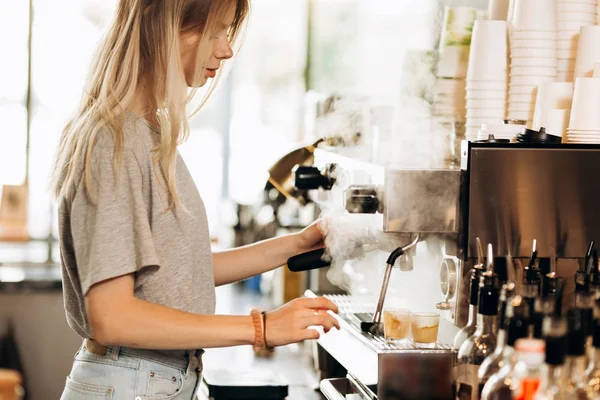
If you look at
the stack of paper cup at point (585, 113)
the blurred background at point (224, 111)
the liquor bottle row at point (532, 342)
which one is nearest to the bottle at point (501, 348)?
the liquor bottle row at point (532, 342)

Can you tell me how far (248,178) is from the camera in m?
6.60

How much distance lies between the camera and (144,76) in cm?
152

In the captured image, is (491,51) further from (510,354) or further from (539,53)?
(510,354)

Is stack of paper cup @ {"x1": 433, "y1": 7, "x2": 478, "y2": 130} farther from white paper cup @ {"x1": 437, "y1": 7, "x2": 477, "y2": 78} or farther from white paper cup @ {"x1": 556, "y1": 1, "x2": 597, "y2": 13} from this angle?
white paper cup @ {"x1": 556, "y1": 1, "x2": 597, "y2": 13}

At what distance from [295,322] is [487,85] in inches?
29.1

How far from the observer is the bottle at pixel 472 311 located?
1280 millimetres

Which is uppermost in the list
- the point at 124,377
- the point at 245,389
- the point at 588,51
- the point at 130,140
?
the point at 588,51

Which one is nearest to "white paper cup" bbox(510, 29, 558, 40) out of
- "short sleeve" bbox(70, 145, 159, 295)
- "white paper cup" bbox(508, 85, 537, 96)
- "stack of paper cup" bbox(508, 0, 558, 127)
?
"stack of paper cup" bbox(508, 0, 558, 127)

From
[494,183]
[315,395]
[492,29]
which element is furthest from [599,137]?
[315,395]

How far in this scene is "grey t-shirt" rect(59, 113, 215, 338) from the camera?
4.58 feet

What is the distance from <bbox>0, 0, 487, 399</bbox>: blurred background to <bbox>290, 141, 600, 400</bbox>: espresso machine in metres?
0.92

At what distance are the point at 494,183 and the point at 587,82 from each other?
12.1 inches

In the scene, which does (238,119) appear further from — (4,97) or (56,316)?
(56,316)

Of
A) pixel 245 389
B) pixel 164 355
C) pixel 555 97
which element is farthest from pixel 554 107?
pixel 245 389
